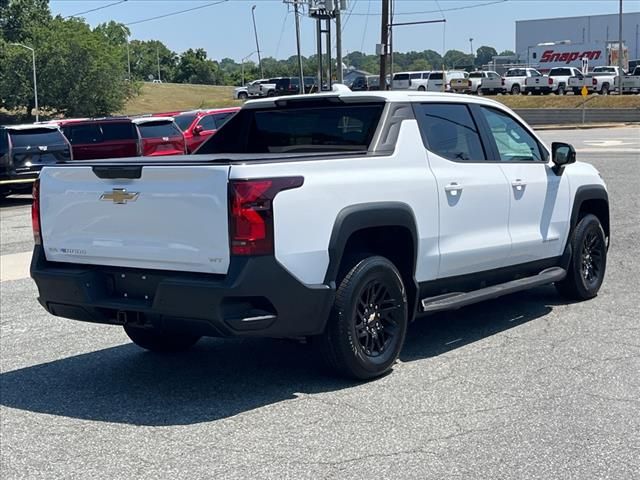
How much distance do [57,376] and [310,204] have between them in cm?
240

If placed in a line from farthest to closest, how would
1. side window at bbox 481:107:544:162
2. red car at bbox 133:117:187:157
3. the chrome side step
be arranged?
1. red car at bbox 133:117:187:157
2. side window at bbox 481:107:544:162
3. the chrome side step

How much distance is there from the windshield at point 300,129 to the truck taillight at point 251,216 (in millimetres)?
1480

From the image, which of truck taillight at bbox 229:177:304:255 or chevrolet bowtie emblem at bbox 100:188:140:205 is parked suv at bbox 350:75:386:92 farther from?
truck taillight at bbox 229:177:304:255

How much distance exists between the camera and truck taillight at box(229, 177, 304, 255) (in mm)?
5270

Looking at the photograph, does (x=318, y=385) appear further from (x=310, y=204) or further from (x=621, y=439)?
(x=621, y=439)

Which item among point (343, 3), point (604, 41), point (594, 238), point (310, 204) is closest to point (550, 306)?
point (594, 238)

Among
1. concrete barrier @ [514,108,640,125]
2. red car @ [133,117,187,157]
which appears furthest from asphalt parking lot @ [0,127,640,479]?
concrete barrier @ [514,108,640,125]

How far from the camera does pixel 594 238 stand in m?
8.60

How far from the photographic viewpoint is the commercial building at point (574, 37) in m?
94.5

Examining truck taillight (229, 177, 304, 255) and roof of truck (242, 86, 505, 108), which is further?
roof of truck (242, 86, 505, 108)

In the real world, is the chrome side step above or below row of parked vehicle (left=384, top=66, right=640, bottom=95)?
below

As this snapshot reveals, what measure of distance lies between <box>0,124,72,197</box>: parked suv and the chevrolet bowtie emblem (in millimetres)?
15390

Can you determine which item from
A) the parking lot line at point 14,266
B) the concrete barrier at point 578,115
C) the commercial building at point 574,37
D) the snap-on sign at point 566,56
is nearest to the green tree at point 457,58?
the commercial building at point 574,37

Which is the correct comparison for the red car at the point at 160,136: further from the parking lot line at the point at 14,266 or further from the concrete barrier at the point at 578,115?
the concrete barrier at the point at 578,115
